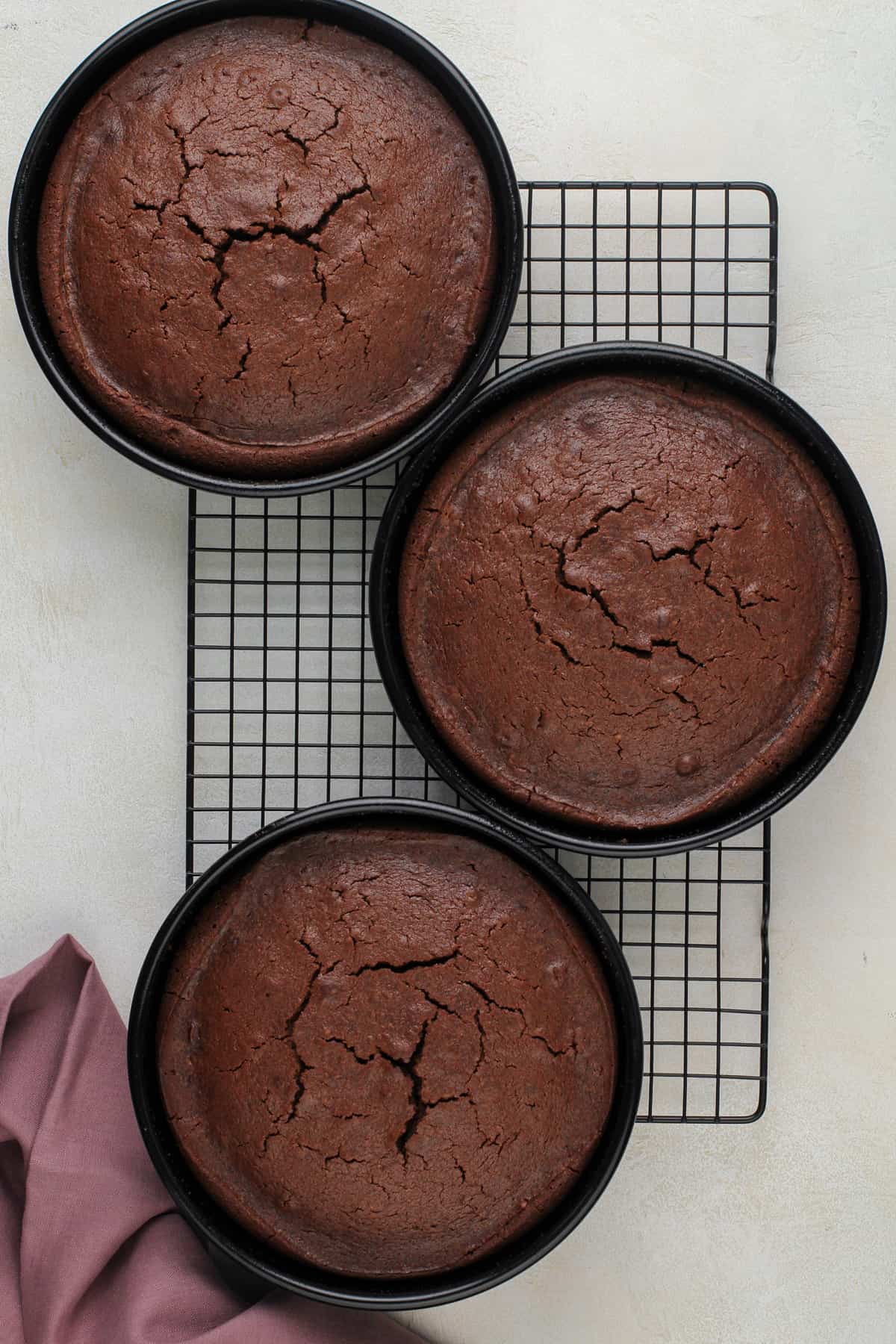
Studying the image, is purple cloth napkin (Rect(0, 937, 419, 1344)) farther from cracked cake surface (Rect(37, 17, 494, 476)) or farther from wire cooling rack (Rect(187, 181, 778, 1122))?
cracked cake surface (Rect(37, 17, 494, 476))

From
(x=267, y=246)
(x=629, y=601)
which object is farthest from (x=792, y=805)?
(x=267, y=246)

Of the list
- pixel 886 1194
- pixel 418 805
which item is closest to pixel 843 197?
pixel 418 805

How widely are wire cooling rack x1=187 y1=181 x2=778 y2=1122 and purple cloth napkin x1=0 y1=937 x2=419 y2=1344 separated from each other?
0.96 feet

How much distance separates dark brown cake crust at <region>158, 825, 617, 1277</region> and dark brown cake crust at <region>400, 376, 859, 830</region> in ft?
0.55

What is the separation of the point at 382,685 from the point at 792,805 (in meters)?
0.62

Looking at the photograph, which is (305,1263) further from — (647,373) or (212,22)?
(212,22)

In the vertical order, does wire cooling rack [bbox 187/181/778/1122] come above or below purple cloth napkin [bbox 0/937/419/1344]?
above

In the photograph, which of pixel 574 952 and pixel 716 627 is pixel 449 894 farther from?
pixel 716 627

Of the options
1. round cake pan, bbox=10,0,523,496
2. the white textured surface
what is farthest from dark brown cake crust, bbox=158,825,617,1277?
round cake pan, bbox=10,0,523,496

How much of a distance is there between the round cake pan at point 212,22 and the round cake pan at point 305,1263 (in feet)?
1.40

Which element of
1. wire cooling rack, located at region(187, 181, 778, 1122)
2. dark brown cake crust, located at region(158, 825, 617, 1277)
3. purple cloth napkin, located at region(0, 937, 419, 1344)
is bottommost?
purple cloth napkin, located at region(0, 937, 419, 1344)

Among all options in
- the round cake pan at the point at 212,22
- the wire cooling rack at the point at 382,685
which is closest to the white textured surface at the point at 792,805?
the wire cooling rack at the point at 382,685

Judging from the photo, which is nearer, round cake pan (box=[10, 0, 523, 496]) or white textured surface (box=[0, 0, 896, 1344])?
round cake pan (box=[10, 0, 523, 496])

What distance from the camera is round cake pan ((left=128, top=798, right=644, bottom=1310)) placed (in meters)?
1.30
